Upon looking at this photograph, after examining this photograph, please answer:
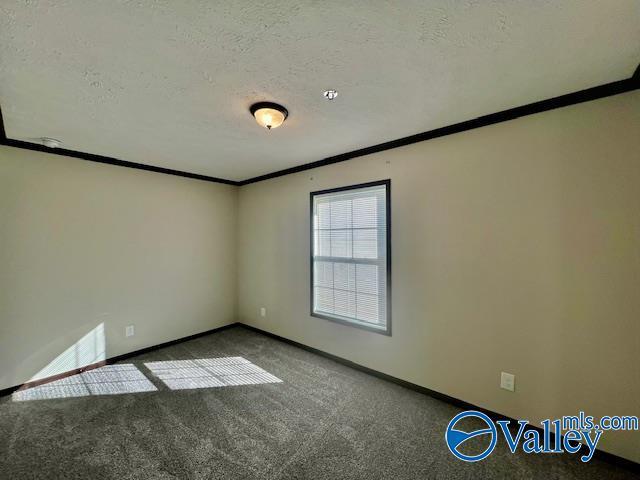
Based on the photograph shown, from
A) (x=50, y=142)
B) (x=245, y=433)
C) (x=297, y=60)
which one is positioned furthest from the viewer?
(x=50, y=142)

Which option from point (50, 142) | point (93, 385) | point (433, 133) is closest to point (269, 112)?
point (433, 133)

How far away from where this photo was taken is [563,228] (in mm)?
1941

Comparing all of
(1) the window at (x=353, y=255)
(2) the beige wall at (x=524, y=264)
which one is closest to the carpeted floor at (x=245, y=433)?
(2) the beige wall at (x=524, y=264)

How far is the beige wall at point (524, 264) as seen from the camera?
5.82 ft

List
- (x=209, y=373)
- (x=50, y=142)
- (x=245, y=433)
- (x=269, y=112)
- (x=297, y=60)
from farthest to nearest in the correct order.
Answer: (x=209, y=373) < (x=50, y=142) < (x=245, y=433) < (x=269, y=112) < (x=297, y=60)

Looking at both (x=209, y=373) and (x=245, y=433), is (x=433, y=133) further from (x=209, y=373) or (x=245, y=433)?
(x=209, y=373)

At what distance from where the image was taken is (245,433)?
2082 mm

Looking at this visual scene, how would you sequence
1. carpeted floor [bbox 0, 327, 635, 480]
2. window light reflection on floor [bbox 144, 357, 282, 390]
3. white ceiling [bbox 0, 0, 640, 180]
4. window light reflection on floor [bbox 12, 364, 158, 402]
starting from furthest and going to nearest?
window light reflection on floor [bbox 144, 357, 282, 390], window light reflection on floor [bbox 12, 364, 158, 402], carpeted floor [bbox 0, 327, 635, 480], white ceiling [bbox 0, 0, 640, 180]

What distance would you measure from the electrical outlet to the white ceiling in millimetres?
2074

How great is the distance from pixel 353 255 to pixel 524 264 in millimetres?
1622

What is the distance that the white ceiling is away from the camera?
1.20 meters

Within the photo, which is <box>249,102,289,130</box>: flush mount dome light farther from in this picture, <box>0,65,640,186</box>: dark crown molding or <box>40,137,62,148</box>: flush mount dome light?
<box>40,137,62,148</box>: flush mount dome light

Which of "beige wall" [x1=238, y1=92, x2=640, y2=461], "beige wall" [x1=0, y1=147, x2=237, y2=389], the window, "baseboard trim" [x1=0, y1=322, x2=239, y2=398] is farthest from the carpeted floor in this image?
the window

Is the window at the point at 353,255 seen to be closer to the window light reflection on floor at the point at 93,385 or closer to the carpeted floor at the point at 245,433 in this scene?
the carpeted floor at the point at 245,433
